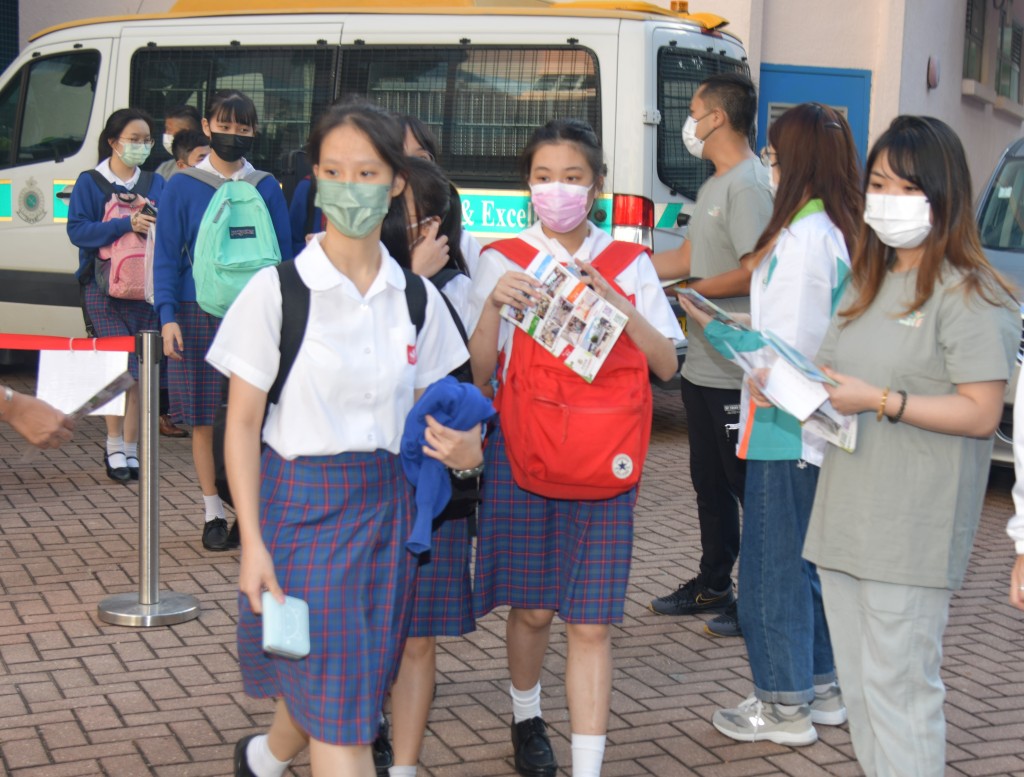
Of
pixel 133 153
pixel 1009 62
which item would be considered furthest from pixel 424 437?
pixel 1009 62

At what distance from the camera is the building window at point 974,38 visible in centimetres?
2055

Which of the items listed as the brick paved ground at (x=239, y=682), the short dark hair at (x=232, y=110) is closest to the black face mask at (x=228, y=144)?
the short dark hair at (x=232, y=110)

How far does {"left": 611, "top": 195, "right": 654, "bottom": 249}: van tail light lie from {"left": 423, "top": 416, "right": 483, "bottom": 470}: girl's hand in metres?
5.83

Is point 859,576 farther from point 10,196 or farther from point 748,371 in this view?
point 10,196

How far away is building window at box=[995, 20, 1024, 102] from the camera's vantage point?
22.5m

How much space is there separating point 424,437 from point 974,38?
19.9 meters

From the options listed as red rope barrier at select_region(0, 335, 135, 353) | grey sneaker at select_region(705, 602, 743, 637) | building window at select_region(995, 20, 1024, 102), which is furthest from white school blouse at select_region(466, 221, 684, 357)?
building window at select_region(995, 20, 1024, 102)

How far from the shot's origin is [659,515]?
25.5 ft

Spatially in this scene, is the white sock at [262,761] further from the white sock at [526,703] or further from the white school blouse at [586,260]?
the white school blouse at [586,260]

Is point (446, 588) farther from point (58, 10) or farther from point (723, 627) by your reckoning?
point (58, 10)

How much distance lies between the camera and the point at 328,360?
315 centimetres

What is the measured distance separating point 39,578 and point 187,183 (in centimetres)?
189

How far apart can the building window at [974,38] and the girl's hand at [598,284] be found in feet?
60.0

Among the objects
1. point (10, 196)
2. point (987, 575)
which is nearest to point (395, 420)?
point (987, 575)
